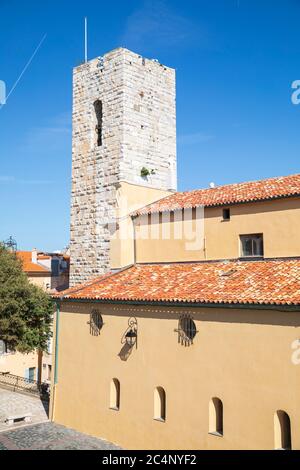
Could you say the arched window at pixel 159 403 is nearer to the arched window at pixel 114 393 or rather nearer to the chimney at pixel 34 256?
the arched window at pixel 114 393

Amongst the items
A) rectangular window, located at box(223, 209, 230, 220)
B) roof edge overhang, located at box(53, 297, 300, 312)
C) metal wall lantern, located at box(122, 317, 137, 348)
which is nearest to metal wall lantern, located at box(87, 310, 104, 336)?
roof edge overhang, located at box(53, 297, 300, 312)

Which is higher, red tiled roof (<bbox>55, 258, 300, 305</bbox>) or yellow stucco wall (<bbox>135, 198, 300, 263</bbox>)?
yellow stucco wall (<bbox>135, 198, 300, 263</bbox>)

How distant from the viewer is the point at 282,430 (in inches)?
445

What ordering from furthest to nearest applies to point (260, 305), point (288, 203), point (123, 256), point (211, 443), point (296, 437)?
point (123, 256) < point (288, 203) < point (211, 443) < point (260, 305) < point (296, 437)

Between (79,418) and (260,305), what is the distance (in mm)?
8818

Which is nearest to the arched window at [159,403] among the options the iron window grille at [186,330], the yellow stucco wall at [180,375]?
the yellow stucco wall at [180,375]

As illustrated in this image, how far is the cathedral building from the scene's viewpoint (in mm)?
11820

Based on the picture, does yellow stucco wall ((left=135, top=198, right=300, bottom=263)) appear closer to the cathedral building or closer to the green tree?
the cathedral building

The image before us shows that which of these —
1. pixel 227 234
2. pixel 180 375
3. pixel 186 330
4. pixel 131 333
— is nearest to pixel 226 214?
pixel 227 234

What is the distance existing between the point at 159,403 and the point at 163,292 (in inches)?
133

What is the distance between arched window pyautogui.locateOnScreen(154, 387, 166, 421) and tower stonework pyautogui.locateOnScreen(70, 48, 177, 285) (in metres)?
7.44

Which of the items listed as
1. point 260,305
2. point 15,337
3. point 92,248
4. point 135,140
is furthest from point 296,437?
point 15,337

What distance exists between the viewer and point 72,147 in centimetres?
2286

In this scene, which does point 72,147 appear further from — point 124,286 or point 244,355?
point 244,355
